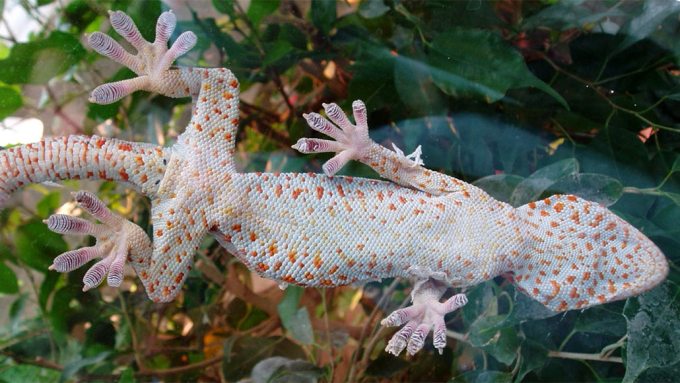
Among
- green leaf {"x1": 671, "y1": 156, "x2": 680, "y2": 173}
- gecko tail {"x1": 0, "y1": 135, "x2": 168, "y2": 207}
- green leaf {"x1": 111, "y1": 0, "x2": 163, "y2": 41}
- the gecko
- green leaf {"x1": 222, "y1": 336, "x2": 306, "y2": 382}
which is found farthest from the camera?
green leaf {"x1": 222, "y1": 336, "x2": 306, "y2": 382}

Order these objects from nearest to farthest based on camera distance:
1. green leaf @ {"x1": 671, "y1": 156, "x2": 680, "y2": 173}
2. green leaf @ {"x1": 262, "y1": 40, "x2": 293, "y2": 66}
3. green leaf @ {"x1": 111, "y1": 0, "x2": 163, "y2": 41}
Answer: green leaf @ {"x1": 111, "y1": 0, "x2": 163, "y2": 41} → green leaf @ {"x1": 671, "y1": 156, "x2": 680, "y2": 173} → green leaf @ {"x1": 262, "y1": 40, "x2": 293, "y2": 66}

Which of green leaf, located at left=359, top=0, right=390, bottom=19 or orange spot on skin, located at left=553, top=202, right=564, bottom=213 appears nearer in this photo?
orange spot on skin, located at left=553, top=202, right=564, bottom=213

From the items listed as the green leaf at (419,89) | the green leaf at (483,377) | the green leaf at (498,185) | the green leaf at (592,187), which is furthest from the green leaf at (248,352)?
the green leaf at (592,187)

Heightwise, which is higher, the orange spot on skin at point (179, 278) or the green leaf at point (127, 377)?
the orange spot on skin at point (179, 278)

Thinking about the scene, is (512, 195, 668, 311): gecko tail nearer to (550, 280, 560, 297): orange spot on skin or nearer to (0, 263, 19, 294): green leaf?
(550, 280, 560, 297): orange spot on skin

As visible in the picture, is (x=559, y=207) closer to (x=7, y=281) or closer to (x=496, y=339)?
(x=496, y=339)

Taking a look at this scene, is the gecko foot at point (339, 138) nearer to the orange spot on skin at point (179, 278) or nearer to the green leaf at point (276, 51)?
the orange spot on skin at point (179, 278)

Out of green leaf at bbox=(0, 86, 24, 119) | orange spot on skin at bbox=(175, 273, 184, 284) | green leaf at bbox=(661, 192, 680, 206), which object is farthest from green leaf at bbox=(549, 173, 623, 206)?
green leaf at bbox=(0, 86, 24, 119)

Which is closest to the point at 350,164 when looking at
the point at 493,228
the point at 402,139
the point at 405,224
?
the point at 402,139
